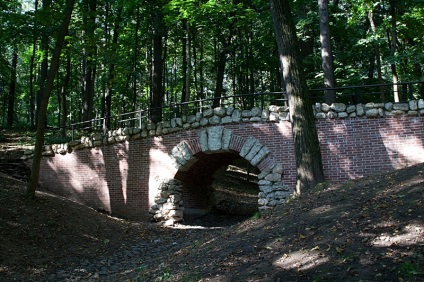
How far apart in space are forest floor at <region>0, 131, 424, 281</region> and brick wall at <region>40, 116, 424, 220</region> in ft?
7.04

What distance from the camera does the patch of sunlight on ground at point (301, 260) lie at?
4449mm

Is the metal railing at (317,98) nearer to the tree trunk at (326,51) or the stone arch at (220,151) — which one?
the tree trunk at (326,51)

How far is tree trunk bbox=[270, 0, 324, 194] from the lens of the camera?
850 centimetres

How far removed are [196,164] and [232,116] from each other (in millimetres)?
2305

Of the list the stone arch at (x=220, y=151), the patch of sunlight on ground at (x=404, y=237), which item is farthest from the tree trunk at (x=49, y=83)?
the patch of sunlight on ground at (x=404, y=237)

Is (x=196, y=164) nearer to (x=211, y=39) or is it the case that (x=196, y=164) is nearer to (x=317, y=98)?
(x=317, y=98)

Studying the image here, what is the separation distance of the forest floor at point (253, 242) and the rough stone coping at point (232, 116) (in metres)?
3.07

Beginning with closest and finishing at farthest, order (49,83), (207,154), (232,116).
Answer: (49,83), (232,116), (207,154)

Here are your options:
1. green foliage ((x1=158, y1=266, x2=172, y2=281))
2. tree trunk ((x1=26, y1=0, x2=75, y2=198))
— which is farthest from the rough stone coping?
green foliage ((x1=158, y1=266, x2=172, y2=281))

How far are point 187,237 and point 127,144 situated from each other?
4.35 meters

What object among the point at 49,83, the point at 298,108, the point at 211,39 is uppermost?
the point at 211,39

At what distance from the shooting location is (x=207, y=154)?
13.2 meters

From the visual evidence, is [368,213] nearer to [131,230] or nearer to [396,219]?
[396,219]

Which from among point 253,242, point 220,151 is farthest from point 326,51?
point 253,242
